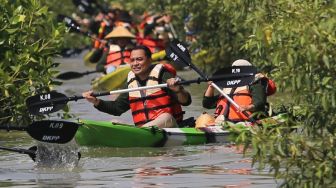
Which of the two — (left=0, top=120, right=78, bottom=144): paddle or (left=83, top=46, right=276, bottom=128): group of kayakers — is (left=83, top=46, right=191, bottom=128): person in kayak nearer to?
(left=83, top=46, right=276, bottom=128): group of kayakers

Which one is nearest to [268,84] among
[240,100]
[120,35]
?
[240,100]

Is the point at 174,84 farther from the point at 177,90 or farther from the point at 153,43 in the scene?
the point at 153,43

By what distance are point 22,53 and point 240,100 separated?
8.11ft

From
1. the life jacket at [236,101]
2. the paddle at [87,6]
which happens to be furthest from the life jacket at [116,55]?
the life jacket at [236,101]

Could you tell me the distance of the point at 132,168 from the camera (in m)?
10.6

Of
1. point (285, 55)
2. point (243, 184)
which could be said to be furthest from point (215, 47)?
point (285, 55)

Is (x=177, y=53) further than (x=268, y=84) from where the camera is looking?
Yes

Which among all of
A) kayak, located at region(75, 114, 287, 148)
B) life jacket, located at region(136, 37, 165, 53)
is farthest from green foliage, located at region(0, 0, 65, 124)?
life jacket, located at region(136, 37, 165, 53)

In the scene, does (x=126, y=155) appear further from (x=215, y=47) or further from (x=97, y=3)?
A: (x=97, y=3)

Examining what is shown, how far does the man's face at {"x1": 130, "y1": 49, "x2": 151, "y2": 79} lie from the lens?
12.8 meters

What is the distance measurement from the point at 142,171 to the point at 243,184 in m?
1.47

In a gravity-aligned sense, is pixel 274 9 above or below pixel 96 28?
below

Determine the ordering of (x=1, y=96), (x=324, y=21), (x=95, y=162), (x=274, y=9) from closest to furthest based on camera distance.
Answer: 1. (x=324, y=21)
2. (x=274, y=9)
3. (x=95, y=162)
4. (x=1, y=96)

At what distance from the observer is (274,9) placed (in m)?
8.80
